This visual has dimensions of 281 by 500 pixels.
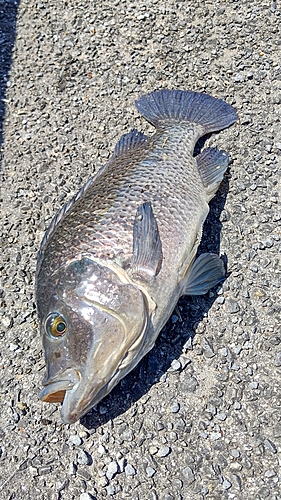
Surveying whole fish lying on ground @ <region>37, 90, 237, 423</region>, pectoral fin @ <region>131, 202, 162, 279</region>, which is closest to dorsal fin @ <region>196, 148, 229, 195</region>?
whole fish lying on ground @ <region>37, 90, 237, 423</region>

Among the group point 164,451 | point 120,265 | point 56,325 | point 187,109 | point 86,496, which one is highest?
point 187,109

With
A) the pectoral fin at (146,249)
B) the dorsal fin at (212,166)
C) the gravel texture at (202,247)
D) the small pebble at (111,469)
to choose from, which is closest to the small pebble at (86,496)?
the gravel texture at (202,247)

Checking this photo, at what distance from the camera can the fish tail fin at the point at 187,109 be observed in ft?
13.1

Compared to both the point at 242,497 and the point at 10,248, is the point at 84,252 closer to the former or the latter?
the point at 10,248

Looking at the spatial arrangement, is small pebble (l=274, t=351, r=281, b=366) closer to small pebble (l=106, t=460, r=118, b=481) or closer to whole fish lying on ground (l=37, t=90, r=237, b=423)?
whole fish lying on ground (l=37, t=90, r=237, b=423)

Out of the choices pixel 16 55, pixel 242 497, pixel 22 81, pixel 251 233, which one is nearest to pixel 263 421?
pixel 242 497

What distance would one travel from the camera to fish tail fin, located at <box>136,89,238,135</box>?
399cm

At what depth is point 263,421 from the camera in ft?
10.1

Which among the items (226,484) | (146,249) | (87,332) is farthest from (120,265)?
(226,484)

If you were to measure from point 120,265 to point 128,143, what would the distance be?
126 cm

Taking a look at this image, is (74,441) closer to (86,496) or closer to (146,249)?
(86,496)

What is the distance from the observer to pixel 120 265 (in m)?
2.90

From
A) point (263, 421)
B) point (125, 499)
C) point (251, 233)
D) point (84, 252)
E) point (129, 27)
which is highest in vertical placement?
point (129, 27)

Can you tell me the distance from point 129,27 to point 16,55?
1175mm
